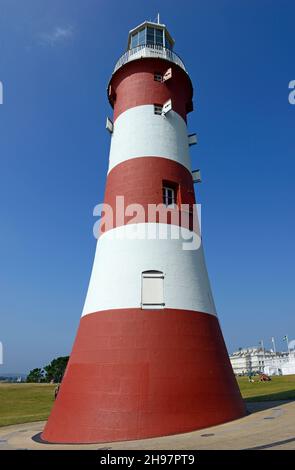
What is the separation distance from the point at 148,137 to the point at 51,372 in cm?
5287

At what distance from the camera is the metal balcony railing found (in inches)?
664

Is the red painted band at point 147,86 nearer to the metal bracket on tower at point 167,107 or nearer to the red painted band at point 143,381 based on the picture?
the metal bracket on tower at point 167,107

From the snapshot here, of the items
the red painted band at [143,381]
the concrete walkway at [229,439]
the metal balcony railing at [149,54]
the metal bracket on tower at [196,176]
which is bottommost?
the concrete walkway at [229,439]

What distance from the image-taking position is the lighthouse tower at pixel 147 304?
435 inches

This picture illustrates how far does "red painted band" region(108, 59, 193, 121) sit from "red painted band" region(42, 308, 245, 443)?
9609 mm

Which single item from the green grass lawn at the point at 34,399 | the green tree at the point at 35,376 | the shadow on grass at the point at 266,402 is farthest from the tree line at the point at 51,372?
the shadow on grass at the point at 266,402

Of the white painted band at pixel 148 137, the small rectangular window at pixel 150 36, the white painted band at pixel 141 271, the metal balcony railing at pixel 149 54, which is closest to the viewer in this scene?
the white painted band at pixel 141 271

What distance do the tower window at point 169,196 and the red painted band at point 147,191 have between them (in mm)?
129

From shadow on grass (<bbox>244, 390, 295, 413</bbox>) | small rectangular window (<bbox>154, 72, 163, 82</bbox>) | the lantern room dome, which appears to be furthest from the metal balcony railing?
shadow on grass (<bbox>244, 390, 295, 413</bbox>)

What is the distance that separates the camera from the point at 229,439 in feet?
30.0

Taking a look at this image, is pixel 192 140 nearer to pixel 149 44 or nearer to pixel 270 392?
pixel 149 44

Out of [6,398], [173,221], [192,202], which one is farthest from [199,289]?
[6,398]

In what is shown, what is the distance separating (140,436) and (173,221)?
7.58m

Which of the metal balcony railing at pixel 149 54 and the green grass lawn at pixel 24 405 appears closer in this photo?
the metal balcony railing at pixel 149 54
